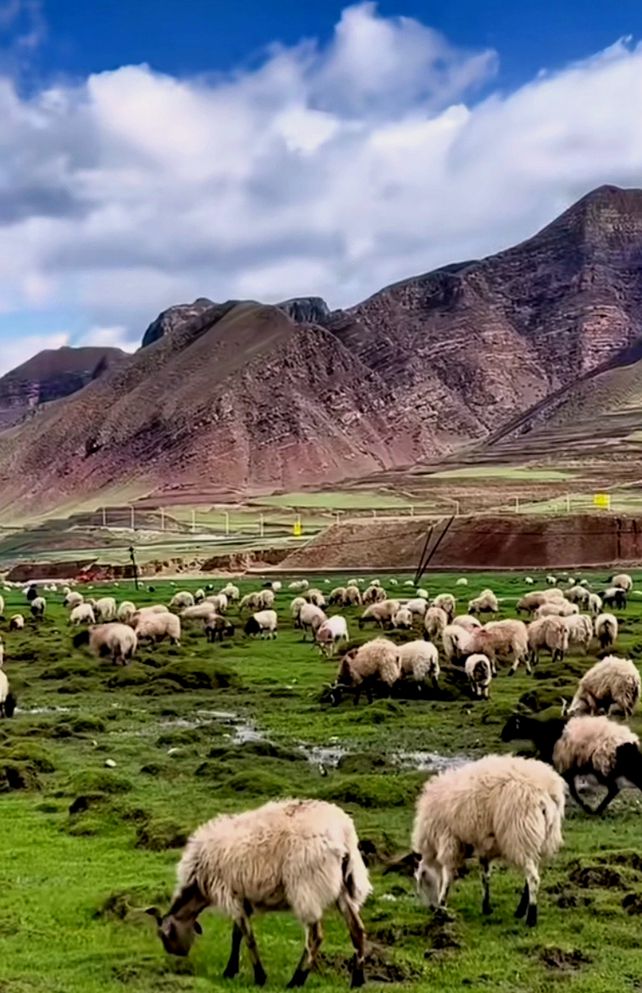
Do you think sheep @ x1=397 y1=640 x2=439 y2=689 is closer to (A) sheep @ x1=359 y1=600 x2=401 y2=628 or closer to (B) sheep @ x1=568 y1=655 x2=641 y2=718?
(B) sheep @ x1=568 y1=655 x2=641 y2=718

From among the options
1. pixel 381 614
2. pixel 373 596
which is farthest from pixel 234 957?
pixel 373 596

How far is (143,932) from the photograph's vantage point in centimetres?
1111

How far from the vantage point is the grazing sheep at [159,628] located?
3866 centimetres

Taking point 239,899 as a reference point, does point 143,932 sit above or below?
below

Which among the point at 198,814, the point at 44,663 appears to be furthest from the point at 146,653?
the point at 198,814

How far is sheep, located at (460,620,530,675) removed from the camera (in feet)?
97.2

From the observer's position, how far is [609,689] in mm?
20438

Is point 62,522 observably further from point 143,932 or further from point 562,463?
point 143,932

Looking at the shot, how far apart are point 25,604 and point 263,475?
134830 mm

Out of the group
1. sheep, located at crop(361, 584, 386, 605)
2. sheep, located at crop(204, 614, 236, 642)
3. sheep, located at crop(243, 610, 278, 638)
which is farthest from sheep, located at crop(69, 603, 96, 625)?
sheep, located at crop(361, 584, 386, 605)

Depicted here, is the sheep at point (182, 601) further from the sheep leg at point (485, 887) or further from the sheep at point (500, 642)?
the sheep leg at point (485, 887)

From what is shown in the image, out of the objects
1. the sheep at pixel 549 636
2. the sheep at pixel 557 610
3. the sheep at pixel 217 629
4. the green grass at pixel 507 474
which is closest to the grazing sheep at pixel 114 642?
the sheep at pixel 217 629

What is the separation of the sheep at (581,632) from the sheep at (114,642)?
1283cm

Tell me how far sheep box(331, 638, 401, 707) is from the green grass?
120 meters
